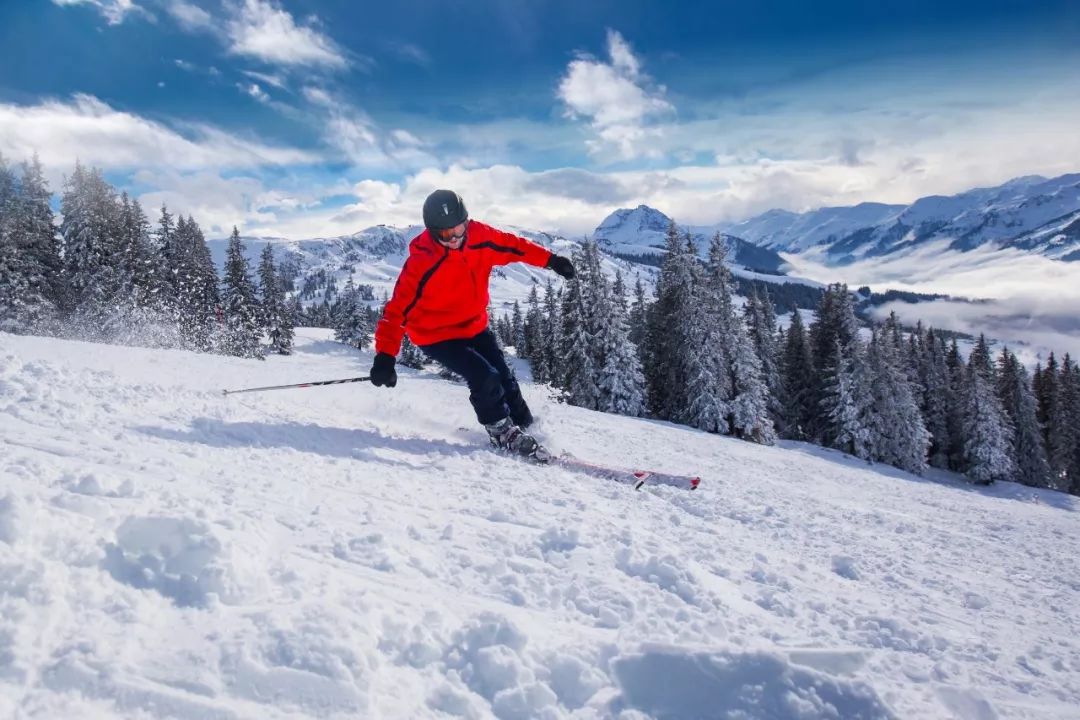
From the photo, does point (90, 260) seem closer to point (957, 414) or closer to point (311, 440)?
point (311, 440)

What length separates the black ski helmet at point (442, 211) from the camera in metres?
6.57

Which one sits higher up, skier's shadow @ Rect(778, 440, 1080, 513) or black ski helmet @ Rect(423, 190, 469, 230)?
black ski helmet @ Rect(423, 190, 469, 230)

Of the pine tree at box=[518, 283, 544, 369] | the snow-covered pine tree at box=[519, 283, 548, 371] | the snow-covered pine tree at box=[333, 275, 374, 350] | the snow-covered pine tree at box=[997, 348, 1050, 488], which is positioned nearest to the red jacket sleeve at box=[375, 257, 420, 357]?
the snow-covered pine tree at box=[519, 283, 548, 371]

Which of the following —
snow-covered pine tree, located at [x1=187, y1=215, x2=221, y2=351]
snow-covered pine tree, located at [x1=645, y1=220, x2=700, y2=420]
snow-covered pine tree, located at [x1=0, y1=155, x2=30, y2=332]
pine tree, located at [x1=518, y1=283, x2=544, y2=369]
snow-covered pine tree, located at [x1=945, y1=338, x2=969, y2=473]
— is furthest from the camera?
pine tree, located at [x1=518, y1=283, x2=544, y2=369]

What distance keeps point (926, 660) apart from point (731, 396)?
29.1m

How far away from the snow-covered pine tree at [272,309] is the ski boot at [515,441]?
→ 53392 millimetres

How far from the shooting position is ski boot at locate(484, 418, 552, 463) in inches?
273

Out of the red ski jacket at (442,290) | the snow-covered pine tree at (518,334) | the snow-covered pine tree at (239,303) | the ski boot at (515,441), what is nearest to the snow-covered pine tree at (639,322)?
the snow-covered pine tree at (239,303)

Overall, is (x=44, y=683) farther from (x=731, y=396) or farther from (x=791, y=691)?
(x=731, y=396)

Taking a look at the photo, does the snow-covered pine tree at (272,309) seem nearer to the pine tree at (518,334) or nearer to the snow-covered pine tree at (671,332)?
the pine tree at (518,334)

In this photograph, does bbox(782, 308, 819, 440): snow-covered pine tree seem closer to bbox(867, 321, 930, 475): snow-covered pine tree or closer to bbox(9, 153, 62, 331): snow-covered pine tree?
bbox(867, 321, 930, 475): snow-covered pine tree

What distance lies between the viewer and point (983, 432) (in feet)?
131

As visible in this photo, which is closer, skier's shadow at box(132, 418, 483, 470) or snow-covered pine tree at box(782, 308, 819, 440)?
skier's shadow at box(132, 418, 483, 470)

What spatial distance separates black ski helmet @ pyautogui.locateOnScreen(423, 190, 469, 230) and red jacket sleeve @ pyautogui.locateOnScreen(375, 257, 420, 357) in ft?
Result: 1.78
